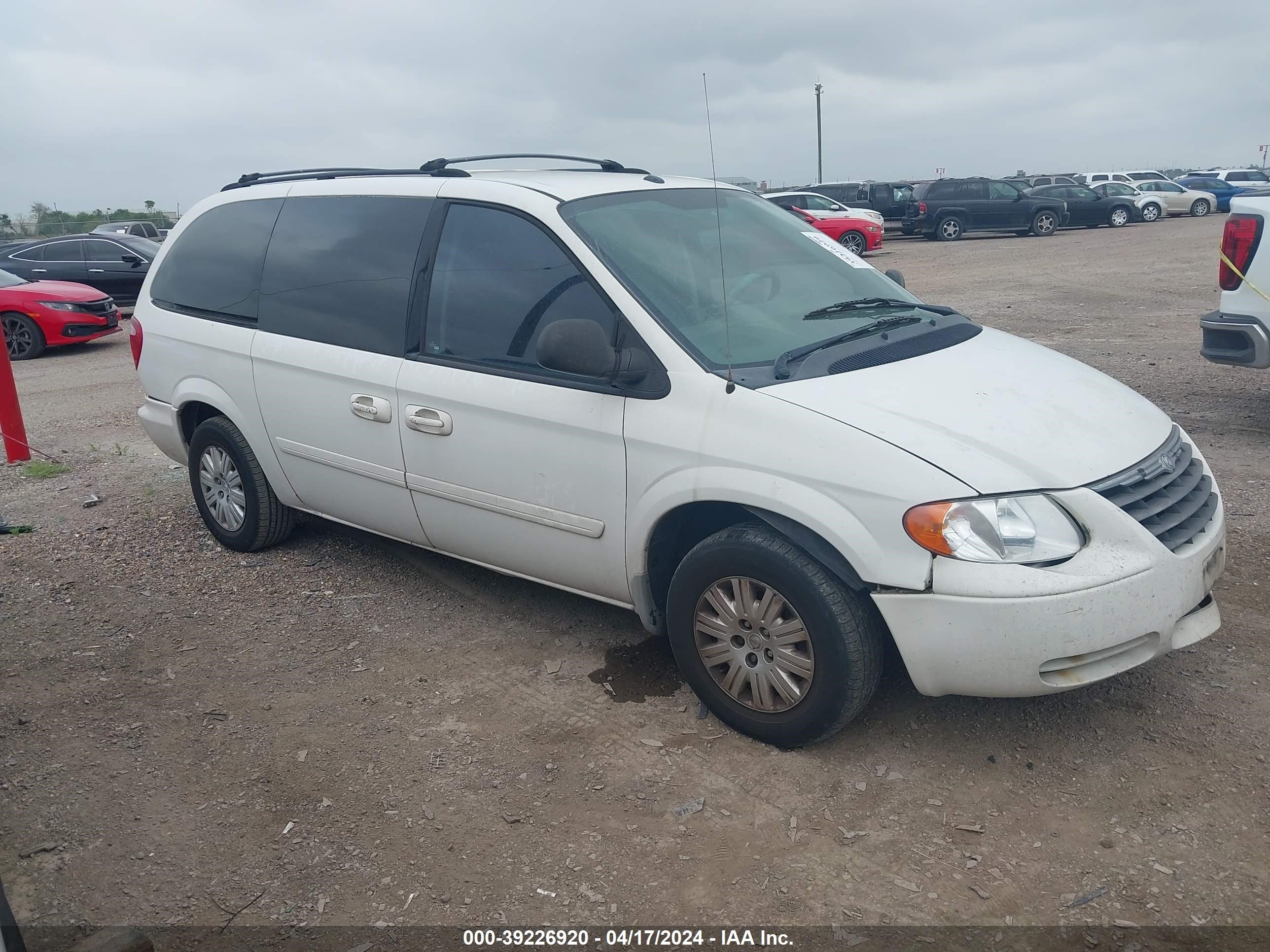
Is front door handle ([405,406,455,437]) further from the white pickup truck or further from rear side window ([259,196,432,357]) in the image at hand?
the white pickup truck

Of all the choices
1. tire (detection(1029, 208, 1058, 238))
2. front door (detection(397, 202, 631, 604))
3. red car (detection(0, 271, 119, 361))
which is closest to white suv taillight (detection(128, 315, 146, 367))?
front door (detection(397, 202, 631, 604))

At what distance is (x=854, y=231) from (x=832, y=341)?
861 inches

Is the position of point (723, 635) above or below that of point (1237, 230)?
below

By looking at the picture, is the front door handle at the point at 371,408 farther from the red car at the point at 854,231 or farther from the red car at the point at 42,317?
the red car at the point at 854,231

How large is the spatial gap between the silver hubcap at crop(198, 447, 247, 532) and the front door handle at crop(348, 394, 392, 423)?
1243mm

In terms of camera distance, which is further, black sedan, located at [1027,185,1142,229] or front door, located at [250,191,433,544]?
black sedan, located at [1027,185,1142,229]

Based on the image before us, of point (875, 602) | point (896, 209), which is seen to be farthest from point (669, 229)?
point (896, 209)

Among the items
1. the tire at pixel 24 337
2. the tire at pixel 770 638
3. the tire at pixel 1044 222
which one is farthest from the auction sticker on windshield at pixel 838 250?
the tire at pixel 1044 222

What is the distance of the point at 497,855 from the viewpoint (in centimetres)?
309

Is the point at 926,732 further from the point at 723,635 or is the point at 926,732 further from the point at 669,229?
the point at 669,229

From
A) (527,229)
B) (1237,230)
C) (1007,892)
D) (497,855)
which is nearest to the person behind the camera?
(1007,892)

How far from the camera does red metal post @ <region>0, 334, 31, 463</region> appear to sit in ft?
25.0

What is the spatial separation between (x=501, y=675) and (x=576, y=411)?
44.5 inches

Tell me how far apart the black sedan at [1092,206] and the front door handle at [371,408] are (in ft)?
97.2
